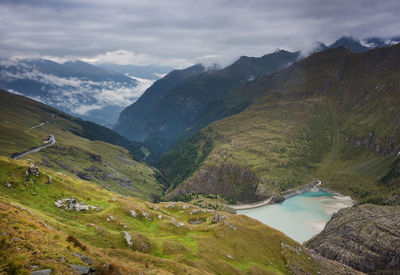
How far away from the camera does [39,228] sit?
3075cm

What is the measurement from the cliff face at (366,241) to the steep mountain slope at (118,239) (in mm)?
35119

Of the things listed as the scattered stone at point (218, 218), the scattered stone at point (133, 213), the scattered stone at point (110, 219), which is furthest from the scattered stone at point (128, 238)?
the scattered stone at point (218, 218)

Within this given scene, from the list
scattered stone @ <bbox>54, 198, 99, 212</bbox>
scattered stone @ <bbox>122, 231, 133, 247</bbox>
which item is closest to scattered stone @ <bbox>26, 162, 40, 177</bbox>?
scattered stone @ <bbox>54, 198, 99, 212</bbox>

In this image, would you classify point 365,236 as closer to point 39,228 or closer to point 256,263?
point 256,263

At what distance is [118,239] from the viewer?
51.4 meters

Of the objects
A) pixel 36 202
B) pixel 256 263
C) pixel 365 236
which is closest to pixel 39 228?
pixel 36 202

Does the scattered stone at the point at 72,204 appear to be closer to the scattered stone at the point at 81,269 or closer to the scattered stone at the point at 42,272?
the scattered stone at the point at 81,269

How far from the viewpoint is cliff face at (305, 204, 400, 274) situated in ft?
392

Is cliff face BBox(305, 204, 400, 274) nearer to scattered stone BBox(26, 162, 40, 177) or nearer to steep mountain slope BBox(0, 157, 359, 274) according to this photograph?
steep mountain slope BBox(0, 157, 359, 274)

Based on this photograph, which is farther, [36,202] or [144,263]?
[36,202]

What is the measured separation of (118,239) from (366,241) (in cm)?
12517

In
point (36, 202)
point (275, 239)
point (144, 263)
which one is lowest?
point (275, 239)

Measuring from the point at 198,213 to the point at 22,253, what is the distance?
84.7m

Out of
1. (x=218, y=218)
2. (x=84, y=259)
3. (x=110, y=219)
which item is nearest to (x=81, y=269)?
(x=84, y=259)
